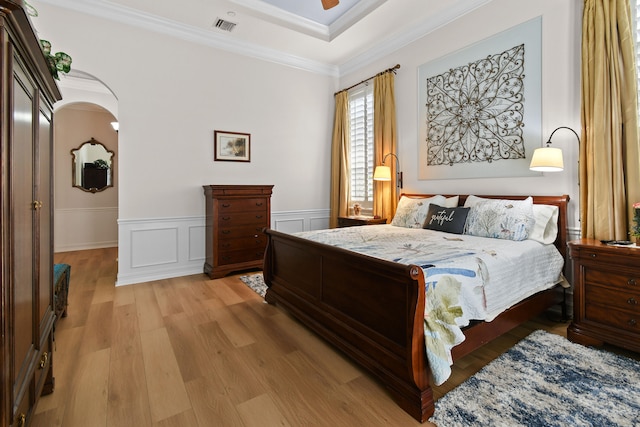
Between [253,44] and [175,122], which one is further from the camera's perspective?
[253,44]

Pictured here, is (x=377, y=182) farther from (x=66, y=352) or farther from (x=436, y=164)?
(x=66, y=352)

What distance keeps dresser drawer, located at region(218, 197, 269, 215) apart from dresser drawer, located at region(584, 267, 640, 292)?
11.6 feet

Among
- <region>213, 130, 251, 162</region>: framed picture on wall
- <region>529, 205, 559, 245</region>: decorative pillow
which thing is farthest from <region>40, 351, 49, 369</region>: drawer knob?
<region>529, 205, 559, 245</region>: decorative pillow

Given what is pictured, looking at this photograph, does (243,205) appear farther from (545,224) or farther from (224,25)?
(545,224)

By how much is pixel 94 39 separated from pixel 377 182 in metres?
3.90

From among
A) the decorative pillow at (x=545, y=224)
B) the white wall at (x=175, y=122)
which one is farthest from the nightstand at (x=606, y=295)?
the white wall at (x=175, y=122)

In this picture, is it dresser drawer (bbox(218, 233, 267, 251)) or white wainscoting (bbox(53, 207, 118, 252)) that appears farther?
white wainscoting (bbox(53, 207, 118, 252))

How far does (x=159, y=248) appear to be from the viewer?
167 inches

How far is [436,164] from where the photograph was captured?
13.4 ft

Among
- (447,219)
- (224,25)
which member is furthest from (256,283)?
(224,25)

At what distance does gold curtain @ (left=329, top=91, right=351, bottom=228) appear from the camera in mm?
5278

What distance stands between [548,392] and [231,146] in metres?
4.32

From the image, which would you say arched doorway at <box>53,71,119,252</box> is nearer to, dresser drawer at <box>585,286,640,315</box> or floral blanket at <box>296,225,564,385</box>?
floral blanket at <box>296,225,564,385</box>

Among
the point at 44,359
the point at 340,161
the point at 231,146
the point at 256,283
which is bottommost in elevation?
the point at 256,283
